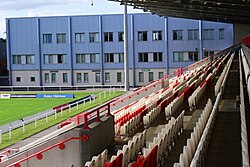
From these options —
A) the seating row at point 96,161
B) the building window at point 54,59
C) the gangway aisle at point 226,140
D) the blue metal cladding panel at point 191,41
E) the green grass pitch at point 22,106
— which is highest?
the blue metal cladding panel at point 191,41

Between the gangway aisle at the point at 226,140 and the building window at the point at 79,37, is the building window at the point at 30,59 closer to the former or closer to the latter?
the building window at the point at 79,37

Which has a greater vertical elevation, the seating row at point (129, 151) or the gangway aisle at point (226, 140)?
the gangway aisle at point (226, 140)

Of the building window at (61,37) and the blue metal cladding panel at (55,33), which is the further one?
the building window at (61,37)

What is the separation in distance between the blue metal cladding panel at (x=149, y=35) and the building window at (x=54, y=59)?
342 inches

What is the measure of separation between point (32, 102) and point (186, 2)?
62.1ft

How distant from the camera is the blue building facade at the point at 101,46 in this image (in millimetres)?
47219

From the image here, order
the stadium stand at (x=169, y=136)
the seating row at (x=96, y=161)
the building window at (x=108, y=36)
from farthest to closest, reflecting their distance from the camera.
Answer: the building window at (x=108, y=36) → the seating row at (x=96, y=161) → the stadium stand at (x=169, y=136)

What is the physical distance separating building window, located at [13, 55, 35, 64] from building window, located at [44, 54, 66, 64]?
5.64 feet

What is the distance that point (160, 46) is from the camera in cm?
4775

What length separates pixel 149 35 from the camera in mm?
47750

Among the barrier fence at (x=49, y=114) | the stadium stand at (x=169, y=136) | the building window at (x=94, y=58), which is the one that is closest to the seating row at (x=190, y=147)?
the stadium stand at (x=169, y=136)

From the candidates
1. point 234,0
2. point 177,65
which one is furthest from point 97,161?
point 177,65

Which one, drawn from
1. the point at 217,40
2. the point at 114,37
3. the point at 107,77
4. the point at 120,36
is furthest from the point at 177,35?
the point at 107,77

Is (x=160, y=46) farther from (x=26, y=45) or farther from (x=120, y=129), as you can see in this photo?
(x=120, y=129)
